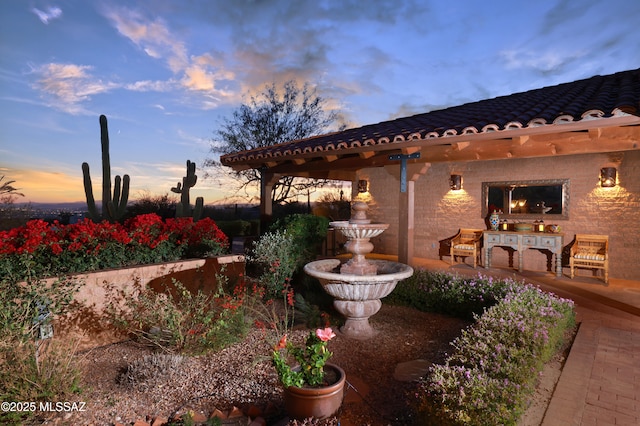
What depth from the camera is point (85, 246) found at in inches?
173

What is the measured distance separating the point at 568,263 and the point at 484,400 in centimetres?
756

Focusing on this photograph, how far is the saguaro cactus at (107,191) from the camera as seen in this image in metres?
8.88

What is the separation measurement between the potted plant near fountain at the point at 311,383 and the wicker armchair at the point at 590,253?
7.01 m

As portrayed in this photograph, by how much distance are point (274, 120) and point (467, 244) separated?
12259 millimetres

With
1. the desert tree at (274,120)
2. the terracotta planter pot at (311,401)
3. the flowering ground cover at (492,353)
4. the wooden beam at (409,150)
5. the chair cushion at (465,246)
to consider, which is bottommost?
the terracotta planter pot at (311,401)

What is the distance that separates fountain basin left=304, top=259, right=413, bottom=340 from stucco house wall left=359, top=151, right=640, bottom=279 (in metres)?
5.78

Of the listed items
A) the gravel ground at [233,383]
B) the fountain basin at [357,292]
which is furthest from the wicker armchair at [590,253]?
the fountain basin at [357,292]

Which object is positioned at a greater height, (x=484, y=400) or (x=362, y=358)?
(x=484, y=400)

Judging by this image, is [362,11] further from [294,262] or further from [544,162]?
[294,262]

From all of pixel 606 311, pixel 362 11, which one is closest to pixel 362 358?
pixel 606 311

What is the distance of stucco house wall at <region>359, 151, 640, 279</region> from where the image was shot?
23.9 ft

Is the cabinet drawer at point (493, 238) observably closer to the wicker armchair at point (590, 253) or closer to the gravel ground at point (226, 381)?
the wicker armchair at point (590, 253)

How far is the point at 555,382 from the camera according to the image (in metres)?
3.17

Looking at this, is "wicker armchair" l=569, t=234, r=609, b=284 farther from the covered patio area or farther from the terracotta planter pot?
the terracotta planter pot
